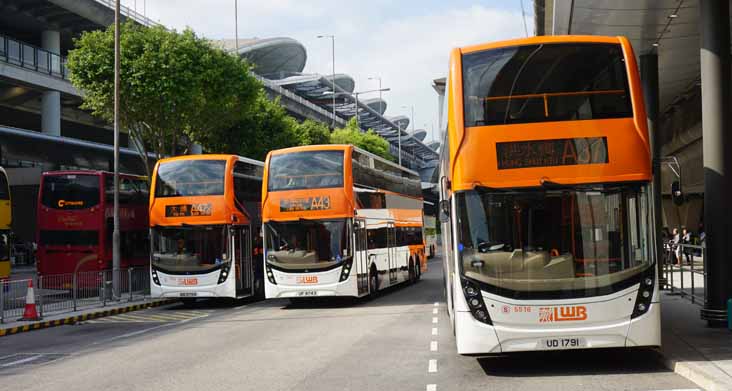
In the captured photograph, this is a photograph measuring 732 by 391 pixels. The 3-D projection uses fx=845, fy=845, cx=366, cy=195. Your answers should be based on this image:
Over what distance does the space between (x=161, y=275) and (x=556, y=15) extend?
39.0 ft

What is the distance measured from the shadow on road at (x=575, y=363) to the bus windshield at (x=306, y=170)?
9.60 meters

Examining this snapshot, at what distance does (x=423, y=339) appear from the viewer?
45.9 ft

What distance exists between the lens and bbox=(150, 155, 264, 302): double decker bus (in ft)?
72.0

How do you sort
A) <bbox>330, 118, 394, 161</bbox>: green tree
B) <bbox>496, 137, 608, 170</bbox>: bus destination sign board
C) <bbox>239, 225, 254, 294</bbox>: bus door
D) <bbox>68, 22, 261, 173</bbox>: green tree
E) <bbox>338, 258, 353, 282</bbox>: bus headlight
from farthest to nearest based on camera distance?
<bbox>330, 118, 394, 161</bbox>: green tree < <bbox>68, 22, 261, 173</bbox>: green tree < <bbox>239, 225, 254, 294</bbox>: bus door < <bbox>338, 258, 353, 282</bbox>: bus headlight < <bbox>496, 137, 608, 170</bbox>: bus destination sign board

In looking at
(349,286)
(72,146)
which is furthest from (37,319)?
(72,146)

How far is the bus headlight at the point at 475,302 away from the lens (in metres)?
9.91

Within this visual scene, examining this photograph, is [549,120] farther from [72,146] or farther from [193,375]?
[72,146]

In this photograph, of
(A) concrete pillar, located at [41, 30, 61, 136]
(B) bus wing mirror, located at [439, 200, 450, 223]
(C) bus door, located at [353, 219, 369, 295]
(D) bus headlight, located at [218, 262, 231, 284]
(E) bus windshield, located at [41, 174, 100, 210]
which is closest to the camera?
(B) bus wing mirror, located at [439, 200, 450, 223]

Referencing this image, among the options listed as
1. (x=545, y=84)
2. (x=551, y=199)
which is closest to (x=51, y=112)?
(x=545, y=84)

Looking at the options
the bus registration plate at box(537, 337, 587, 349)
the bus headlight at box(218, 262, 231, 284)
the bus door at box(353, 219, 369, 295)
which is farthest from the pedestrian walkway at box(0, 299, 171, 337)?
the bus registration plate at box(537, 337, 587, 349)

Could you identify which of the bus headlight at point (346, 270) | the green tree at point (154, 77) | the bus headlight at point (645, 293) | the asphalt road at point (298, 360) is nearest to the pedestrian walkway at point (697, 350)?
the asphalt road at point (298, 360)

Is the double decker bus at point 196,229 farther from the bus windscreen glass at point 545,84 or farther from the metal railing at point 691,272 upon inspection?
the bus windscreen glass at point 545,84

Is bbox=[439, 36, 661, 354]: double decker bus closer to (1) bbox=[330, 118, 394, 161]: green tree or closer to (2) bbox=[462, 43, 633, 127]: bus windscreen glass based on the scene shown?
(2) bbox=[462, 43, 633, 127]: bus windscreen glass

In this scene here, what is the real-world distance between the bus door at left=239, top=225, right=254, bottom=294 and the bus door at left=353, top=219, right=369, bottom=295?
3428 millimetres
